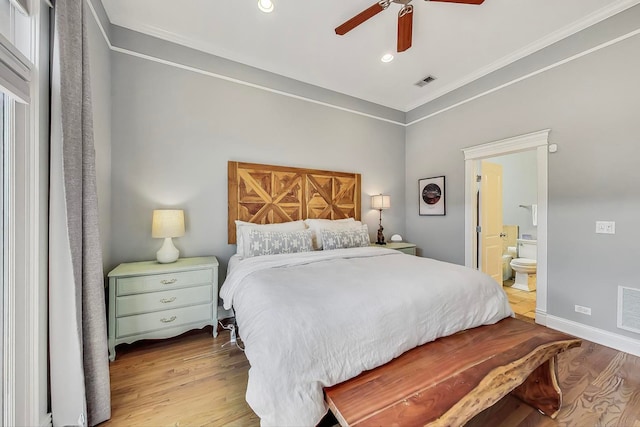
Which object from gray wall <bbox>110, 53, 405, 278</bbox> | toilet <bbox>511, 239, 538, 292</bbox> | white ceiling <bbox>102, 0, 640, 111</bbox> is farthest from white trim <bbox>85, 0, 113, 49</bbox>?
toilet <bbox>511, 239, 538, 292</bbox>

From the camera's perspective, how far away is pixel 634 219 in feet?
6.99

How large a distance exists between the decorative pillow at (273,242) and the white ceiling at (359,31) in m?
2.10

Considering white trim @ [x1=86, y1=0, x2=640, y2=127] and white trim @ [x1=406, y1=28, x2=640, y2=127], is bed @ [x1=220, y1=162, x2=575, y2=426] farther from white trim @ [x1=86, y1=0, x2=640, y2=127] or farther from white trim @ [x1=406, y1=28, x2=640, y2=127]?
white trim @ [x1=406, y1=28, x2=640, y2=127]

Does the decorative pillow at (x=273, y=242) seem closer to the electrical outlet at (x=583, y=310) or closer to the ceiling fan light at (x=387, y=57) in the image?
the ceiling fan light at (x=387, y=57)

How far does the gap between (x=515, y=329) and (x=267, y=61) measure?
362 centimetres

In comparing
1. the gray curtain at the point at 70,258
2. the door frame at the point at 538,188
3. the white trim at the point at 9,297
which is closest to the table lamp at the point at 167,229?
the gray curtain at the point at 70,258

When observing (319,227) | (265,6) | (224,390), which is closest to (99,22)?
(265,6)

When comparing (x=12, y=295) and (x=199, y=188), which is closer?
(x=12, y=295)

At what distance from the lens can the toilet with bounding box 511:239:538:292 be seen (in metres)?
3.83

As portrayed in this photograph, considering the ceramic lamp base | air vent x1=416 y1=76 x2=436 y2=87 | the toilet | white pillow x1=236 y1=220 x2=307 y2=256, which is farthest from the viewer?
the toilet

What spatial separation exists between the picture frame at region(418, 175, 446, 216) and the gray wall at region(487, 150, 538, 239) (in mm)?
1660

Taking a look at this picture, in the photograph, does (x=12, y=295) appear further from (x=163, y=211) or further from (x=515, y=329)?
(x=515, y=329)

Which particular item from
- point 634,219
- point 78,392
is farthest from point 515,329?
point 78,392

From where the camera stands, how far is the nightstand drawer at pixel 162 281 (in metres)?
2.01
